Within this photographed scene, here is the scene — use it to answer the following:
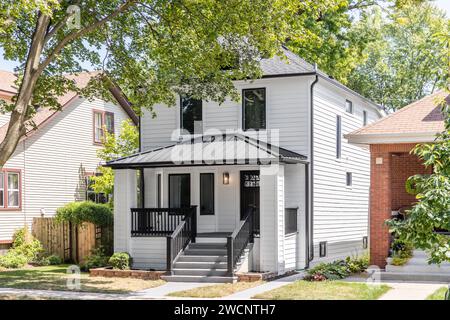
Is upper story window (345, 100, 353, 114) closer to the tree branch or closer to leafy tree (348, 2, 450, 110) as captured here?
the tree branch

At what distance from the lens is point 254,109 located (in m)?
22.5

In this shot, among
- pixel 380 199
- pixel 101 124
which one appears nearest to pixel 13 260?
pixel 101 124

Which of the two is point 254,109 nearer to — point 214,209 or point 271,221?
point 214,209

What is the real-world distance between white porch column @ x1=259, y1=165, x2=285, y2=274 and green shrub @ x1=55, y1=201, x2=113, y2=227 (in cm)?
713

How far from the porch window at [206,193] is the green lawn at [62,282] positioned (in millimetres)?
4139

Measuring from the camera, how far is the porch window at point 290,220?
20389 mm

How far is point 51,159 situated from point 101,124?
367 centimetres

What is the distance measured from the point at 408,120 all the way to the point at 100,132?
16.2 metres

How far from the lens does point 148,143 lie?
945 inches

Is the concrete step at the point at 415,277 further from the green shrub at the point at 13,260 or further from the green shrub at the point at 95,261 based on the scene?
the green shrub at the point at 13,260

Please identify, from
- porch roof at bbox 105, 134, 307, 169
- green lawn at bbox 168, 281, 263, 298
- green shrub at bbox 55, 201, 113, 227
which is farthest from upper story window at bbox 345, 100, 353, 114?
green lawn at bbox 168, 281, 263, 298

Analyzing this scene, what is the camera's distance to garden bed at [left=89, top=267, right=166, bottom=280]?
19016 mm
